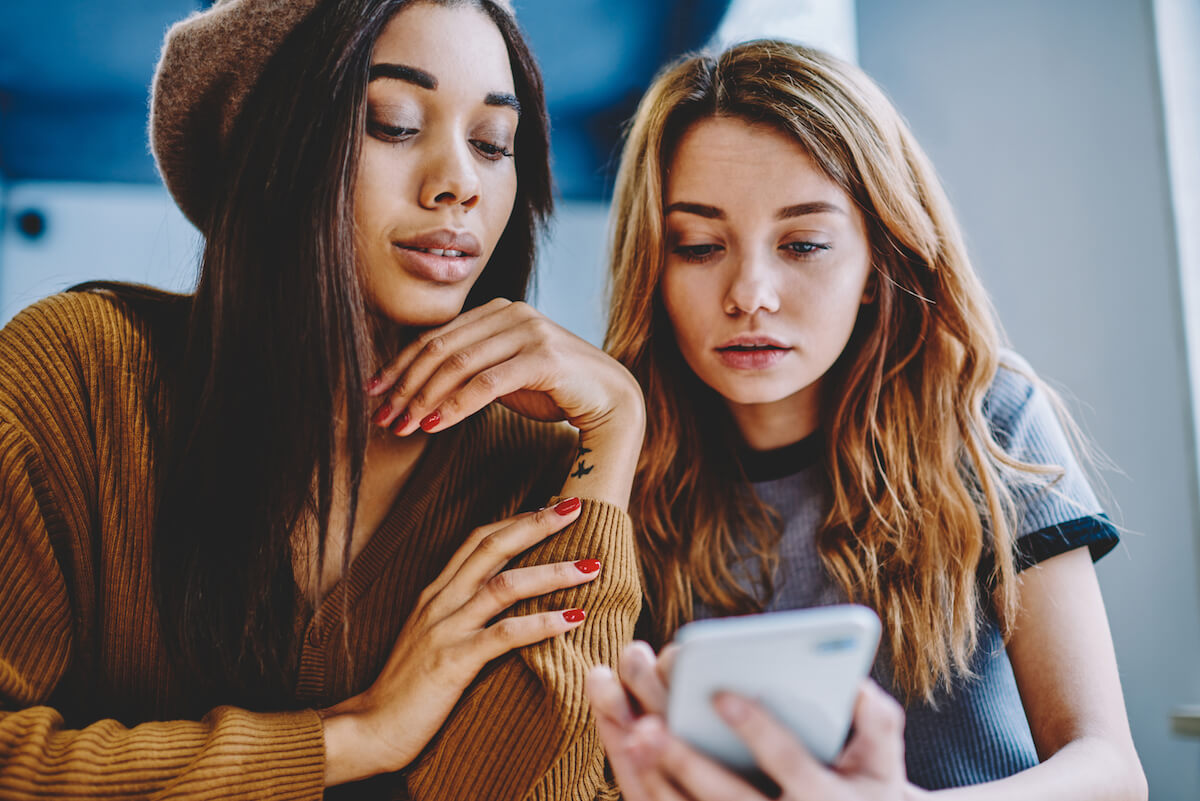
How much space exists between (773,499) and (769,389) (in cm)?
21

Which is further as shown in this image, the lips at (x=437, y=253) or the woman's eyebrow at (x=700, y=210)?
the woman's eyebrow at (x=700, y=210)

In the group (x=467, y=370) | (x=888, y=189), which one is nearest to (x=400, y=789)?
(x=467, y=370)

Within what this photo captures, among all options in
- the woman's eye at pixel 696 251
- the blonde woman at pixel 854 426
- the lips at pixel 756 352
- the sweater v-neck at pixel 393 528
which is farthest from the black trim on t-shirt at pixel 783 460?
the sweater v-neck at pixel 393 528

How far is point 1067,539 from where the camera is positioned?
1.02 m

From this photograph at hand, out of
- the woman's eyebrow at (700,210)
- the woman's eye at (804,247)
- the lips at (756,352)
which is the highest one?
the woman's eyebrow at (700,210)

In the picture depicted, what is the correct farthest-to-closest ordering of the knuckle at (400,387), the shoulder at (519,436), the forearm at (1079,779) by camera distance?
the shoulder at (519,436), the knuckle at (400,387), the forearm at (1079,779)

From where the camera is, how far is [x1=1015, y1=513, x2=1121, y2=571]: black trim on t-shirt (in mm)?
1016

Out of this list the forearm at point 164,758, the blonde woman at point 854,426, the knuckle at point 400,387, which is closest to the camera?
the forearm at point 164,758

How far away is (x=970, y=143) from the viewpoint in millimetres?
1669

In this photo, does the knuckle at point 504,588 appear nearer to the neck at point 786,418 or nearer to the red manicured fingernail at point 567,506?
the red manicured fingernail at point 567,506

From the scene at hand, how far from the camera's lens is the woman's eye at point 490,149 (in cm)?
100

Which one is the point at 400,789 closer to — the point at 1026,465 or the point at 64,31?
the point at 1026,465

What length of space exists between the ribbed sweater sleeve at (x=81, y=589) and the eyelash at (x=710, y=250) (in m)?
0.65

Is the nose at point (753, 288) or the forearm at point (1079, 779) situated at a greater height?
the nose at point (753, 288)
